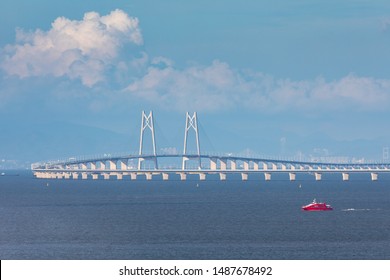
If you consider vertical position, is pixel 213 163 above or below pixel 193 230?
above

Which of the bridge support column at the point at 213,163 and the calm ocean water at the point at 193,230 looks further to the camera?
the bridge support column at the point at 213,163

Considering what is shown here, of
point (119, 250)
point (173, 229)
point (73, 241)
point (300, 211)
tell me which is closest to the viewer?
point (119, 250)

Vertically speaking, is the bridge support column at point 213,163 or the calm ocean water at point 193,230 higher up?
the bridge support column at point 213,163

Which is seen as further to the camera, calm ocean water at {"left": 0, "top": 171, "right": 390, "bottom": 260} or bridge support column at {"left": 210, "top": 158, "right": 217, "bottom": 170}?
bridge support column at {"left": 210, "top": 158, "right": 217, "bottom": 170}

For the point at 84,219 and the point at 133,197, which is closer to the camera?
the point at 84,219

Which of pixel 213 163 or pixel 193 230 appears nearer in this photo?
pixel 193 230

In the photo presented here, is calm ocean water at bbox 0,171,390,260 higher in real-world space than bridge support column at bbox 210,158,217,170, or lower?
A: lower

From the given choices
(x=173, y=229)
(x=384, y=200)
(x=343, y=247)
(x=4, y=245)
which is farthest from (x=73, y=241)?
(x=384, y=200)

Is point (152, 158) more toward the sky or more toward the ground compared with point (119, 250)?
more toward the sky

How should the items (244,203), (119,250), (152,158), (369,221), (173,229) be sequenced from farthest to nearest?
(152,158)
(244,203)
(369,221)
(173,229)
(119,250)

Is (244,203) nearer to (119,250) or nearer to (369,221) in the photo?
(369,221)
